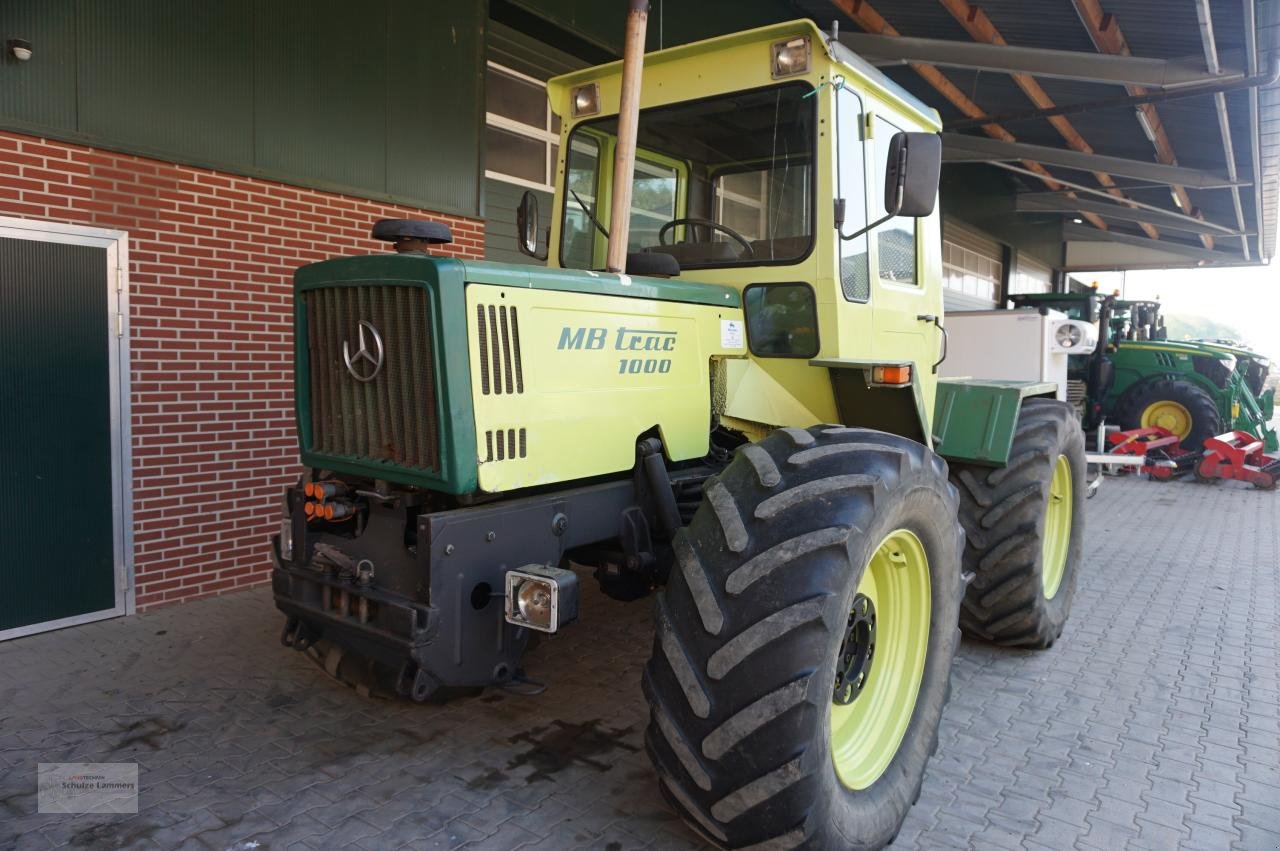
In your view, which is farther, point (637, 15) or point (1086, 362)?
point (1086, 362)

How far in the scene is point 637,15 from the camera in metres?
2.98

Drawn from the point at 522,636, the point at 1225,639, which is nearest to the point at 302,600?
the point at 522,636

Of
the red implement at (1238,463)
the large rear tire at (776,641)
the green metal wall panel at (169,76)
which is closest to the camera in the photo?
the large rear tire at (776,641)

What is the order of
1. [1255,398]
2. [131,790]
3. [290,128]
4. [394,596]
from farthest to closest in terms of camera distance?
1. [1255,398]
2. [290,128]
3. [131,790]
4. [394,596]

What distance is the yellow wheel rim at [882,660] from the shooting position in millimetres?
2857

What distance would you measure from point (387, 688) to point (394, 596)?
353 millimetres

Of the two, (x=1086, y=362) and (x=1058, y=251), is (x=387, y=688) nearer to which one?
(x=1086, y=362)

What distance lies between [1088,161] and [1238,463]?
5.14m

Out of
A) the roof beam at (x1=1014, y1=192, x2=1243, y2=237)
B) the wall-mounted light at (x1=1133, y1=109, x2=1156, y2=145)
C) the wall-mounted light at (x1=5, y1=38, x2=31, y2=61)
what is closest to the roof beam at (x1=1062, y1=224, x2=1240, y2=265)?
the roof beam at (x1=1014, y1=192, x2=1243, y2=237)

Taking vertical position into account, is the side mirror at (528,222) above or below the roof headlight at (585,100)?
below

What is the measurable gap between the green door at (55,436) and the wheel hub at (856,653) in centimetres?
407

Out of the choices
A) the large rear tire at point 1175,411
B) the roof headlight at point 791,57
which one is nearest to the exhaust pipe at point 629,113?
the roof headlight at point 791,57

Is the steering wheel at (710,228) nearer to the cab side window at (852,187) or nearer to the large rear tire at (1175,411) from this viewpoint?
the cab side window at (852,187)

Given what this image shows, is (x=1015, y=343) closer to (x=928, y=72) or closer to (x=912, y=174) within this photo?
(x=928, y=72)
